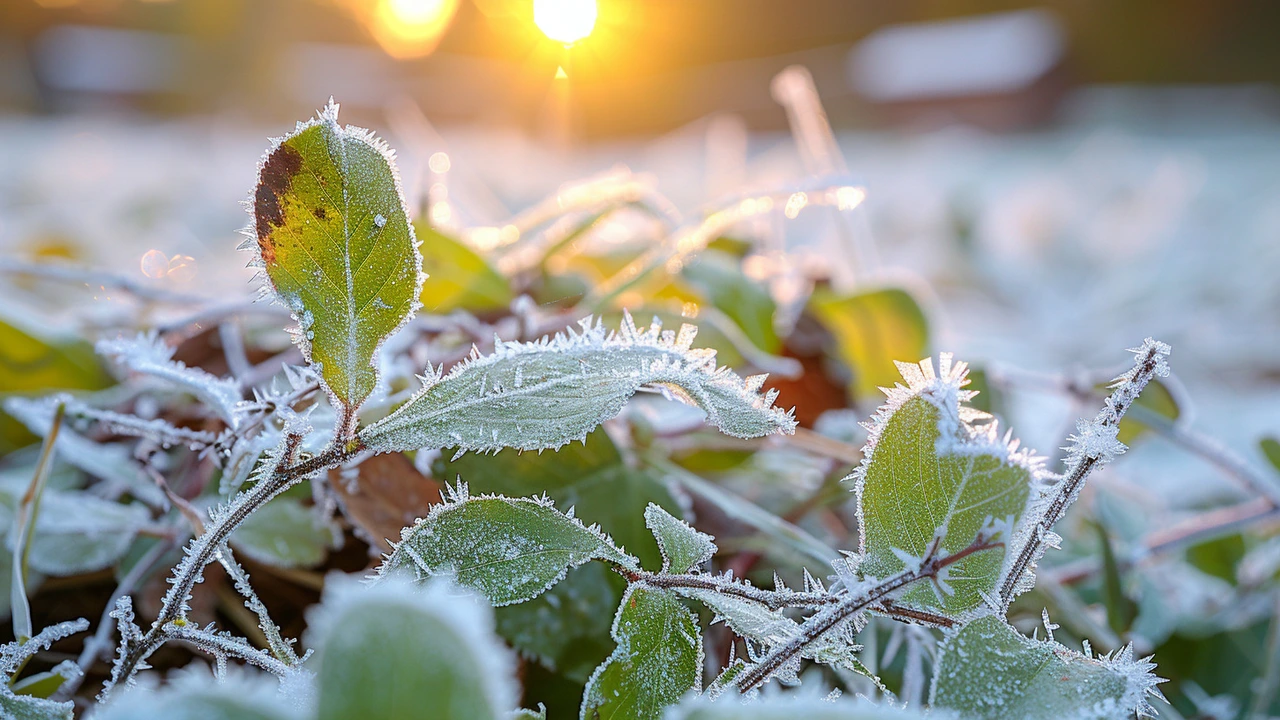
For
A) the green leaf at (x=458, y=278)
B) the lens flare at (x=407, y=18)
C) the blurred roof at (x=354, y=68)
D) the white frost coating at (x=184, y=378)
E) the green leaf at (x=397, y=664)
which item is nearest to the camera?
the green leaf at (x=397, y=664)

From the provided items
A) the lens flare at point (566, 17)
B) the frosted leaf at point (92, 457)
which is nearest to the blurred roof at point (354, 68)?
the lens flare at point (566, 17)

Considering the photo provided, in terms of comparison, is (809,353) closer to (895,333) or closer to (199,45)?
(895,333)

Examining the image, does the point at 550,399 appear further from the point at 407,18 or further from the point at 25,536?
the point at 407,18

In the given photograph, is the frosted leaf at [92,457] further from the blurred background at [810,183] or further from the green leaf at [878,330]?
the green leaf at [878,330]

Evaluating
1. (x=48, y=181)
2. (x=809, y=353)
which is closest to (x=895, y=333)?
(x=809, y=353)

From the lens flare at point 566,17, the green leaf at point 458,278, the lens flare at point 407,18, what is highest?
the lens flare at point 407,18

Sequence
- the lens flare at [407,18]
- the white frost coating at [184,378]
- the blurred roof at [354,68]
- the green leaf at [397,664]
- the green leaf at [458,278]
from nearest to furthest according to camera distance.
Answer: the green leaf at [397,664] < the white frost coating at [184,378] < the green leaf at [458,278] < the lens flare at [407,18] < the blurred roof at [354,68]

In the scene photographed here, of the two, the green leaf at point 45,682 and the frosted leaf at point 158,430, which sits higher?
the frosted leaf at point 158,430
